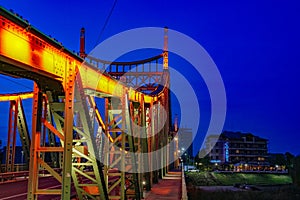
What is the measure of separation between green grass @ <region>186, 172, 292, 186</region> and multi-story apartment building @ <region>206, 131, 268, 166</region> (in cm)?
3221

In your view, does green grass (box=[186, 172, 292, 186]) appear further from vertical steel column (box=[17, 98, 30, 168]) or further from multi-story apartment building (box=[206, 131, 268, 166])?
vertical steel column (box=[17, 98, 30, 168])

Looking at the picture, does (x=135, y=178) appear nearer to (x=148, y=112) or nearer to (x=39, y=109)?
(x=39, y=109)

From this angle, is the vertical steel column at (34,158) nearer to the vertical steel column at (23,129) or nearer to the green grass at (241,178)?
the vertical steel column at (23,129)

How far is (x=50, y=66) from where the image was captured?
703 cm

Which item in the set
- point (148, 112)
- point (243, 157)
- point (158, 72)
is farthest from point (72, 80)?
point (243, 157)

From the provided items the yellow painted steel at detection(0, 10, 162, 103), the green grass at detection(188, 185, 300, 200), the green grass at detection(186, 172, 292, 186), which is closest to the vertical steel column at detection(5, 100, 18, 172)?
the yellow painted steel at detection(0, 10, 162, 103)

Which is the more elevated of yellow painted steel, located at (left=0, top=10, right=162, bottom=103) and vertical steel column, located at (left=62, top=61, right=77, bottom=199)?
yellow painted steel, located at (left=0, top=10, right=162, bottom=103)

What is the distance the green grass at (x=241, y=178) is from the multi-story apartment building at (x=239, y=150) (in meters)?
32.2

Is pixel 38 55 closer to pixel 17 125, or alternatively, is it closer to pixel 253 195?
pixel 17 125

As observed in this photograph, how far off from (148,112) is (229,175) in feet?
236

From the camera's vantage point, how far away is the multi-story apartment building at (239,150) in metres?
128

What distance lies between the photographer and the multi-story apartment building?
128 metres

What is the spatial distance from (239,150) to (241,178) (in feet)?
131

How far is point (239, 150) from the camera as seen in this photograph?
129500 millimetres
